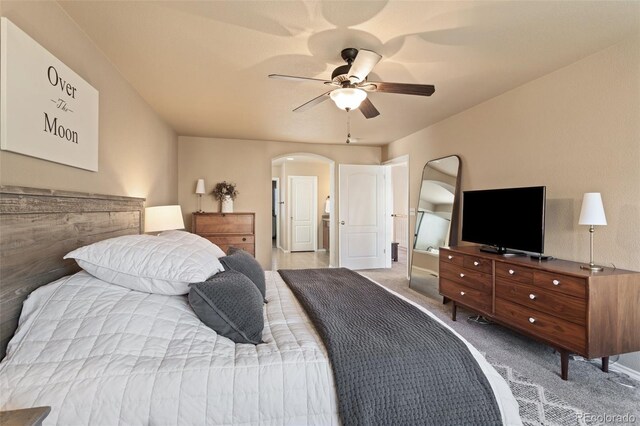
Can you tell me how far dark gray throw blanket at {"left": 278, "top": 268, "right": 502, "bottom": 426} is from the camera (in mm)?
1091

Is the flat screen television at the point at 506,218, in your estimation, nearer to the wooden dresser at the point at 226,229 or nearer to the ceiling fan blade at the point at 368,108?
the ceiling fan blade at the point at 368,108

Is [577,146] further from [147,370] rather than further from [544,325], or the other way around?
[147,370]

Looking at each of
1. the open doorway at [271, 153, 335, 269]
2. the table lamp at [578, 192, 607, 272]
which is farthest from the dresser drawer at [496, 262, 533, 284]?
the open doorway at [271, 153, 335, 269]

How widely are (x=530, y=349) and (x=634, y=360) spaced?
63 centimetres

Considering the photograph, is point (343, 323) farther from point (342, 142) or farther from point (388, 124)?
point (342, 142)

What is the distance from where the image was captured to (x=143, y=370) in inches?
42.4

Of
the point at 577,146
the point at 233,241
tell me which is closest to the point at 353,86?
the point at 577,146

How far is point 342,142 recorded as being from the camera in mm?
5602

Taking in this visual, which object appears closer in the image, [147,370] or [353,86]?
[147,370]

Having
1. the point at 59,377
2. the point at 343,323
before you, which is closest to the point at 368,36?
the point at 343,323

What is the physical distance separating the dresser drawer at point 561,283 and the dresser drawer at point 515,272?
0.05m

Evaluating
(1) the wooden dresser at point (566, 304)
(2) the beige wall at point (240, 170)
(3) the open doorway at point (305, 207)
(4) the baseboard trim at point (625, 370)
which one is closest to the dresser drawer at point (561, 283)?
(1) the wooden dresser at point (566, 304)

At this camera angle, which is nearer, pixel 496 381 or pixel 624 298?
pixel 496 381

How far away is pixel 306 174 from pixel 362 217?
2.88 meters
